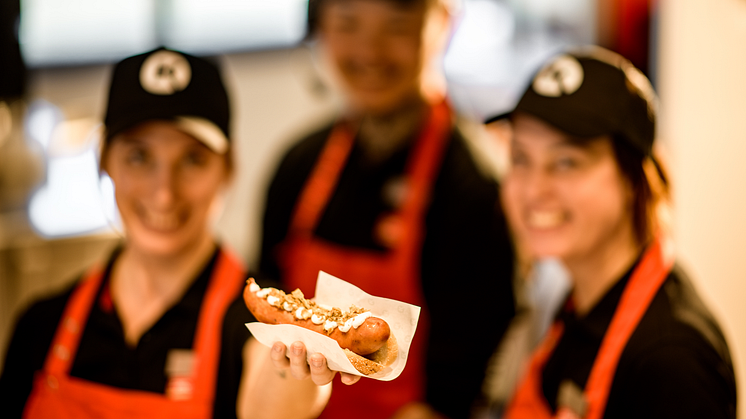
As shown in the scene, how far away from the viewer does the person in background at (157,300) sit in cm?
129

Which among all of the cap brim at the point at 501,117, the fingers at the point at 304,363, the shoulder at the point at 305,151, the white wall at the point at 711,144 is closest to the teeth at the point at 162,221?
the fingers at the point at 304,363

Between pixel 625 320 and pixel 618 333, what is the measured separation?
31 millimetres

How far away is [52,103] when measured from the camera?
3498 millimetres

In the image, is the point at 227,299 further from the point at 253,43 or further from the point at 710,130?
the point at 253,43

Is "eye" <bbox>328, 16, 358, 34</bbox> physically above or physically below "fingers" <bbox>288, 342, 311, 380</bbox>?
above

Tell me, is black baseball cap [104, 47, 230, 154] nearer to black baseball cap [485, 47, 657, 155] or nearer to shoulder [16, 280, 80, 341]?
shoulder [16, 280, 80, 341]

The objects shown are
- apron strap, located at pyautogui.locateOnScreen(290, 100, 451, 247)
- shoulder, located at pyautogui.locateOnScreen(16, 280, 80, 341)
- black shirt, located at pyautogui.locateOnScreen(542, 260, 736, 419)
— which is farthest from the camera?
apron strap, located at pyautogui.locateOnScreen(290, 100, 451, 247)

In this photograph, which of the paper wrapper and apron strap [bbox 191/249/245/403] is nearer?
the paper wrapper

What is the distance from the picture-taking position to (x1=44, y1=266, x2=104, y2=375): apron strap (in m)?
1.38

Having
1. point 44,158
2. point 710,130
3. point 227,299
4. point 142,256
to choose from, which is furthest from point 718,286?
point 44,158

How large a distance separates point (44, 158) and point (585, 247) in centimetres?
244

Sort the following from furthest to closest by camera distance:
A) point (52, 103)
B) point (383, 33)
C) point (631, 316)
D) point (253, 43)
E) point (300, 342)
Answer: point (253, 43) < point (52, 103) < point (383, 33) < point (631, 316) < point (300, 342)

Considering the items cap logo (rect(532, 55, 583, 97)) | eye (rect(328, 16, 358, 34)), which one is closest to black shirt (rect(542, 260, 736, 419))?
cap logo (rect(532, 55, 583, 97))

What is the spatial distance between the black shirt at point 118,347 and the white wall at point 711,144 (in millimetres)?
1540
